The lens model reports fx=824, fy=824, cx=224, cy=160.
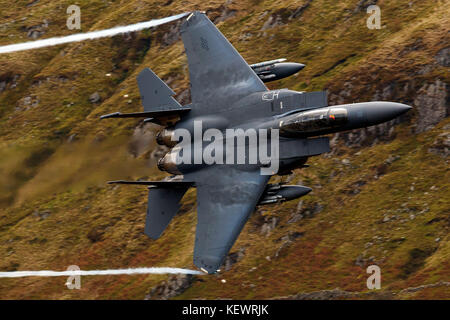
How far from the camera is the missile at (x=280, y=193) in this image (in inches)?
1528

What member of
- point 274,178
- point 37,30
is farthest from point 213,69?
point 37,30

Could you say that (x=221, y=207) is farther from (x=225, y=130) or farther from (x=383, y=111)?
(x=383, y=111)

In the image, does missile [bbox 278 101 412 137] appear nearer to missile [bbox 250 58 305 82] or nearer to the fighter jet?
the fighter jet

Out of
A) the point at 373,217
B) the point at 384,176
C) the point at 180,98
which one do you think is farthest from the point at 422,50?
the point at 180,98

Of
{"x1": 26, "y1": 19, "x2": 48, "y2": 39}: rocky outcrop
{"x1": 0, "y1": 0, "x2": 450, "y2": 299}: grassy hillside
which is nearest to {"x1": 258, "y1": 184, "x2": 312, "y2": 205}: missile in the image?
{"x1": 0, "y1": 0, "x2": 450, "y2": 299}: grassy hillside

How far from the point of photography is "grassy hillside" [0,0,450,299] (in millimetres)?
50406

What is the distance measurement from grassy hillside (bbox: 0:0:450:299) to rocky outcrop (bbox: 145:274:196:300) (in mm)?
324

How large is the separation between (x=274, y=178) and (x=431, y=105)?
1239 cm

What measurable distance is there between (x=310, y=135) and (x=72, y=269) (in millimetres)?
23134

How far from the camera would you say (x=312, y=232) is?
175 feet

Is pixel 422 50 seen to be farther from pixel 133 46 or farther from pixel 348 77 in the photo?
pixel 133 46

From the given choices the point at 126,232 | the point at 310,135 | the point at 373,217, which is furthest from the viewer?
the point at 126,232

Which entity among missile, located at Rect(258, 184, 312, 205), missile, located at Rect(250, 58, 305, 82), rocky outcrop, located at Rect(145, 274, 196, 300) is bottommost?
rocky outcrop, located at Rect(145, 274, 196, 300)

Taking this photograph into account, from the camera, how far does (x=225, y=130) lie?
39.9 metres
